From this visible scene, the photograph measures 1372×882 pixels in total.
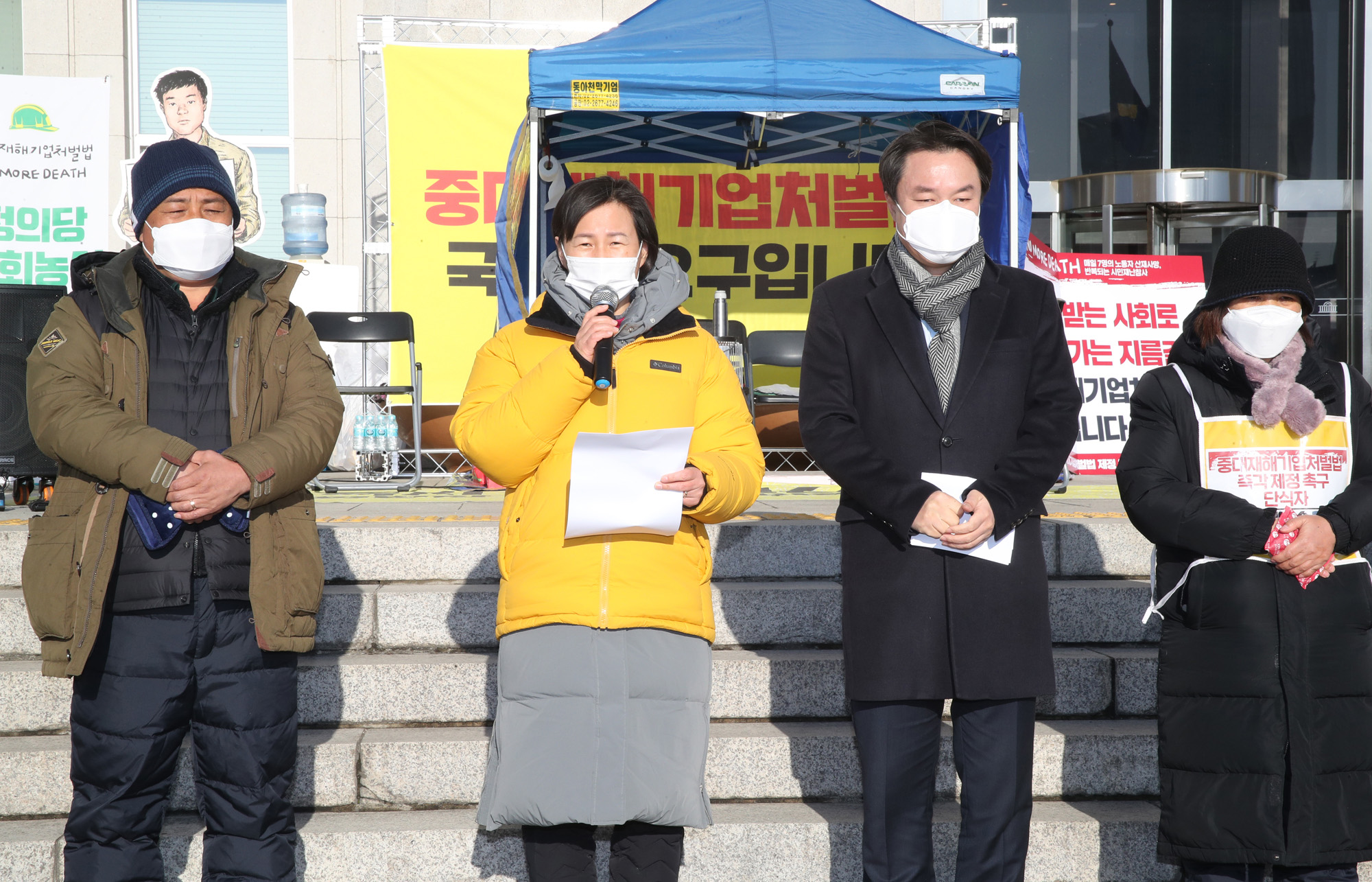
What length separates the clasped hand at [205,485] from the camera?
2.47 m

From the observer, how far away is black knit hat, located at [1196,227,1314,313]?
8.38 ft

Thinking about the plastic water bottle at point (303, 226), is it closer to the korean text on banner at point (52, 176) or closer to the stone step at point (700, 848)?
the korean text on banner at point (52, 176)

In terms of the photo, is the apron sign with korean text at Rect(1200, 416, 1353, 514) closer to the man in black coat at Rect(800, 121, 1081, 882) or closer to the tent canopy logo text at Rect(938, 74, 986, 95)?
the man in black coat at Rect(800, 121, 1081, 882)

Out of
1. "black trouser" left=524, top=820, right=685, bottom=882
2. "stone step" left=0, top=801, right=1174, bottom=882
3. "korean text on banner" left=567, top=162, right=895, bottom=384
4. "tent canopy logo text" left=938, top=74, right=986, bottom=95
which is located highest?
"tent canopy logo text" left=938, top=74, right=986, bottom=95

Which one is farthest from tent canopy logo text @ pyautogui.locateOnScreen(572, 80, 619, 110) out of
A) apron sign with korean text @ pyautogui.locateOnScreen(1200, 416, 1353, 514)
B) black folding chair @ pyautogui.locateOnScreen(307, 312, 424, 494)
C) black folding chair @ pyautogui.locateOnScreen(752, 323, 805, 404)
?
apron sign with korean text @ pyautogui.locateOnScreen(1200, 416, 1353, 514)

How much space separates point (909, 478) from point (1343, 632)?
1114mm

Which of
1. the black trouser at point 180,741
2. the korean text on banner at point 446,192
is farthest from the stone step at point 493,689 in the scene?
the korean text on banner at point 446,192

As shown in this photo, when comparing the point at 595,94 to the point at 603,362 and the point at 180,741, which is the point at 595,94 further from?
the point at 180,741

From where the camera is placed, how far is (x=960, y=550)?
2.43 m

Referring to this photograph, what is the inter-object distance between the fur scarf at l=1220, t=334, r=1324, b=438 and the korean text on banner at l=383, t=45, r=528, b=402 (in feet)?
19.6

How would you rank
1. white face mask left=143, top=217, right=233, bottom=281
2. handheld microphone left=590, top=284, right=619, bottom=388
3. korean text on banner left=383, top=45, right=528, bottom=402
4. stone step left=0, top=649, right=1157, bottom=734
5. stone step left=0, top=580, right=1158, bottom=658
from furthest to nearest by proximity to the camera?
korean text on banner left=383, top=45, right=528, bottom=402 → stone step left=0, top=580, right=1158, bottom=658 → stone step left=0, top=649, right=1157, bottom=734 → white face mask left=143, top=217, right=233, bottom=281 → handheld microphone left=590, top=284, right=619, bottom=388

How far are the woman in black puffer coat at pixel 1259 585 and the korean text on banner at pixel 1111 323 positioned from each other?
4.36 m

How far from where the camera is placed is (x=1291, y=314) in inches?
101

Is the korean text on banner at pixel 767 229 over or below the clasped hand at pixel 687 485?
over
